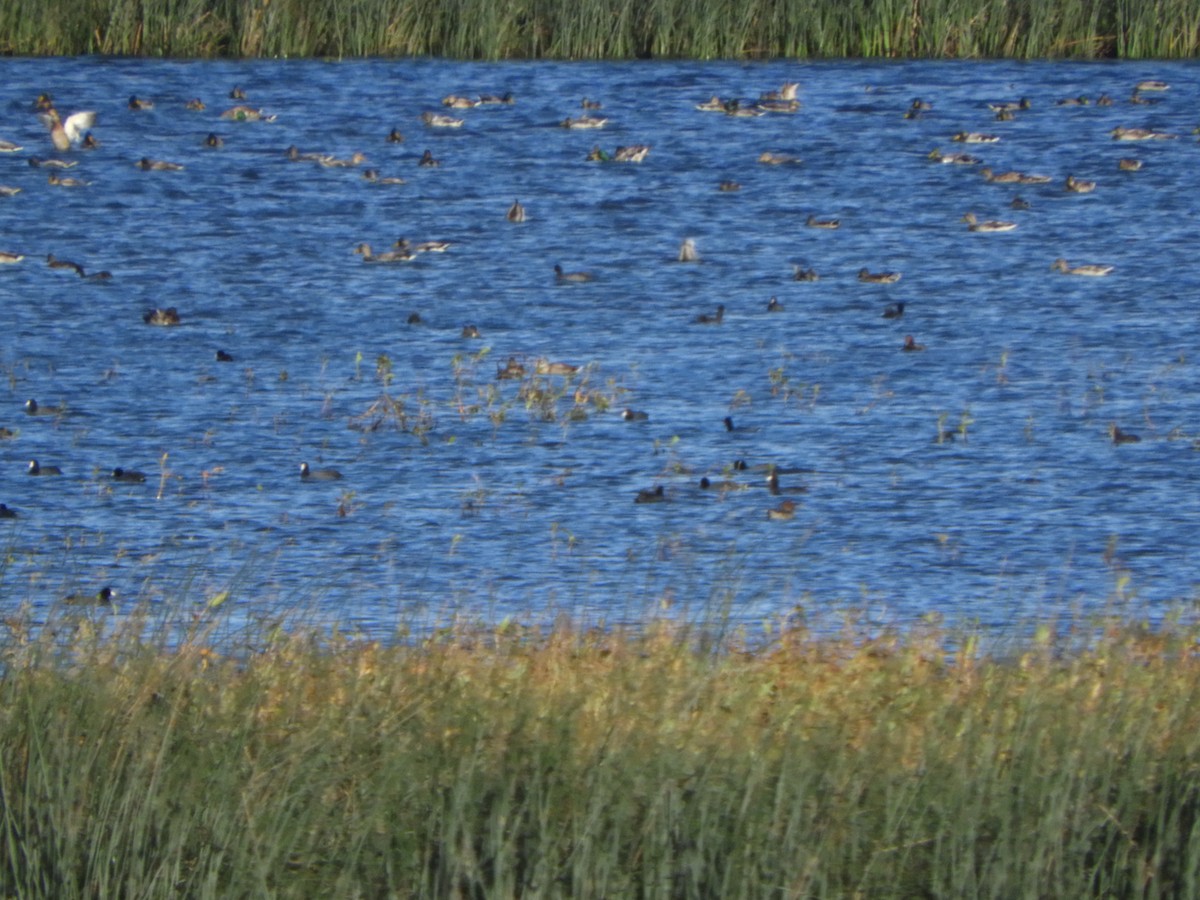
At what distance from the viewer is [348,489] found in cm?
1388

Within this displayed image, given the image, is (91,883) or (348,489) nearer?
(91,883)

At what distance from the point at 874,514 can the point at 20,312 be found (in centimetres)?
893

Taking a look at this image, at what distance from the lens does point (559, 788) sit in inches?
269

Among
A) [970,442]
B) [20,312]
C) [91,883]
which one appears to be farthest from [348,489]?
[91,883]

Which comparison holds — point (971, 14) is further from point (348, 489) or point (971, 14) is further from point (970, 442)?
point (348, 489)

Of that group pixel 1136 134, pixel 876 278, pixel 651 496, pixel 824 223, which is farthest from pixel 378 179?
pixel 651 496

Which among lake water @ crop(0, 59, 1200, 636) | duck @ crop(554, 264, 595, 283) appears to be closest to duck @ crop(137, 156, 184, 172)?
lake water @ crop(0, 59, 1200, 636)

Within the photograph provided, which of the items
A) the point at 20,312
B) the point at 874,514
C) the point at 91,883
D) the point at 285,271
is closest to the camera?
the point at 91,883

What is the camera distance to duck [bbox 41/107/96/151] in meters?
26.1

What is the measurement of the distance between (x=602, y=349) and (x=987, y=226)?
6.32m

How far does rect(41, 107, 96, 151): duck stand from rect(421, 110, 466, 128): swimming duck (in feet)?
13.3

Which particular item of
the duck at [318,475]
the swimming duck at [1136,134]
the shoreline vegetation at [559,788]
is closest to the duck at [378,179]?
the swimming duck at [1136,134]

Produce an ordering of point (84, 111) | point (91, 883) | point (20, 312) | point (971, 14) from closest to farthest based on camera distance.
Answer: point (91, 883) < point (20, 312) < point (84, 111) < point (971, 14)

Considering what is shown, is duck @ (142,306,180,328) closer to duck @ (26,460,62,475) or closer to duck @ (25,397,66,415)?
duck @ (25,397,66,415)
